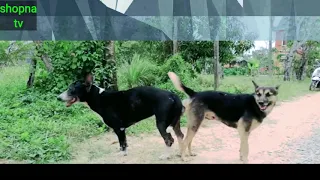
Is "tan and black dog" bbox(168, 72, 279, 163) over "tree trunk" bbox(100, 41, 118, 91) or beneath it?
beneath

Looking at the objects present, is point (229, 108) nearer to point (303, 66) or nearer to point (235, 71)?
point (235, 71)

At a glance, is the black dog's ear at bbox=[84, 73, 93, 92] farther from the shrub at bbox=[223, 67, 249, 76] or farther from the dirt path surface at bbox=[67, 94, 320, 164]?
the shrub at bbox=[223, 67, 249, 76]

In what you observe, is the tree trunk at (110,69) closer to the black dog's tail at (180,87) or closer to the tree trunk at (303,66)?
the black dog's tail at (180,87)

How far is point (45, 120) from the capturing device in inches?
105

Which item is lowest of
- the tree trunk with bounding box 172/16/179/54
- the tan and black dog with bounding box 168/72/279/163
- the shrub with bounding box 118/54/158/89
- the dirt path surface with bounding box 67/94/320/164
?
the dirt path surface with bounding box 67/94/320/164

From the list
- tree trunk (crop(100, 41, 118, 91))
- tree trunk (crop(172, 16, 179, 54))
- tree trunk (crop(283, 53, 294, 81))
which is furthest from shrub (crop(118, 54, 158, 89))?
tree trunk (crop(283, 53, 294, 81))

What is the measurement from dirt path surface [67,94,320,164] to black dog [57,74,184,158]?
76 mm

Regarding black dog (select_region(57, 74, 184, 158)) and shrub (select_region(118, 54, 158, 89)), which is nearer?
black dog (select_region(57, 74, 184, 158))

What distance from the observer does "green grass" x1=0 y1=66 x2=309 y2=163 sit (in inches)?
102

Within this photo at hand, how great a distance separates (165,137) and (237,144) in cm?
43

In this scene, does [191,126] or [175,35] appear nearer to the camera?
[191,126]


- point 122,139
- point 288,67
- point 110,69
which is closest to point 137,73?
point 110,69

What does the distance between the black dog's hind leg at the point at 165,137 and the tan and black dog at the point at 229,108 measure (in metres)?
0.11

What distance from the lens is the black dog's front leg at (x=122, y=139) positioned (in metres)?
2.61
